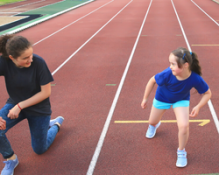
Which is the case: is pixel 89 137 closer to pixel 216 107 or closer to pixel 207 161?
pixel 207 161

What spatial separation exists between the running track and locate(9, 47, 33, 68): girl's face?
5.35 ft

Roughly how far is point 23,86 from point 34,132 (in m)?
0.76

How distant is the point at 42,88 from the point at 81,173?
1.35 m

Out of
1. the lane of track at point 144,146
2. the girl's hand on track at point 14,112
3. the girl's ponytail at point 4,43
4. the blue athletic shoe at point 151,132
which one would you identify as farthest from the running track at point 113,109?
the girl's ponytail at point 4,43

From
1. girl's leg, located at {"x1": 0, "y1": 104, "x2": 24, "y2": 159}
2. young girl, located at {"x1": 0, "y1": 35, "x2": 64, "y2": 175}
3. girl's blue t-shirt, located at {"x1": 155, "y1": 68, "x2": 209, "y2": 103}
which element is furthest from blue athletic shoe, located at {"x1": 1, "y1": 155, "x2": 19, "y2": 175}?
girl's blue t-shirt, located at {"x1": 155, "y1": 68, "x2": 209, "y2": 103}

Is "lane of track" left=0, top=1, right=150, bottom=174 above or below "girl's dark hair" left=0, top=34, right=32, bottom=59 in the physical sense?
below

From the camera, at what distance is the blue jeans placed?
3.46 meters

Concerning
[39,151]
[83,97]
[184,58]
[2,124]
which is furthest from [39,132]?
[83,97]

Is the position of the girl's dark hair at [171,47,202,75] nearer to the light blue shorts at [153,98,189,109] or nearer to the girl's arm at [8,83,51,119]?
the light blue shorts at [153,98,189,109]

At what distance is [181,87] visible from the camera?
3.57 m

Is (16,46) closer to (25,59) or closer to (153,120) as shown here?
(25,59)

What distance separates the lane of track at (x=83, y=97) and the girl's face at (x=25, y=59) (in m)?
1.63

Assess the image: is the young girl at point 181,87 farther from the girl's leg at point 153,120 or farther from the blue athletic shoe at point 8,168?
the blue athletic shoe at point 8,168

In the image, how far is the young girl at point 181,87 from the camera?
3.33 metres
